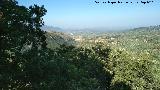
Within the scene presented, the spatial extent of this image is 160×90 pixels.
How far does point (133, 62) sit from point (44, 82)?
40.6 meters

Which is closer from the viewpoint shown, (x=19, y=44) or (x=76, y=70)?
(x=19, y=44)

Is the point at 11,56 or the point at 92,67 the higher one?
the point at 11,56

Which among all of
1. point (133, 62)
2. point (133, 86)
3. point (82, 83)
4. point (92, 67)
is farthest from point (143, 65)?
point (82, 83)

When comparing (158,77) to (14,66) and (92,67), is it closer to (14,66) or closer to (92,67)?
(92,67)

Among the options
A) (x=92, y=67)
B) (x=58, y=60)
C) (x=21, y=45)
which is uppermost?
(x=21, y=45)

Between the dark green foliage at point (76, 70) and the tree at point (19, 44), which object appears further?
the dark green foliage at point (76, 70)

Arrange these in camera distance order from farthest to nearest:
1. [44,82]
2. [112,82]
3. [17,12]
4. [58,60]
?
[112,82] → [58,60] → [44,82] → [17,12]

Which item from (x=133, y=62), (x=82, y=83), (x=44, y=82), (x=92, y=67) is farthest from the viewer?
(x=133, y=62)

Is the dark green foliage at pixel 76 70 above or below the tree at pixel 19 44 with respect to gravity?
below

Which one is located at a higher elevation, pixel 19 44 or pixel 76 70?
pixel 19 44

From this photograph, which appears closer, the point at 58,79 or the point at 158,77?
the point at 58,79

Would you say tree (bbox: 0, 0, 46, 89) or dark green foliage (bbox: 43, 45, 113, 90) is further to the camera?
dark green foliage (bbox: 43, 45, 113, 90)

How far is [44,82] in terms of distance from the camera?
28094 mm

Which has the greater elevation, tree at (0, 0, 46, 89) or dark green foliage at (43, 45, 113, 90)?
tree at (0, 0, 46, 89)
